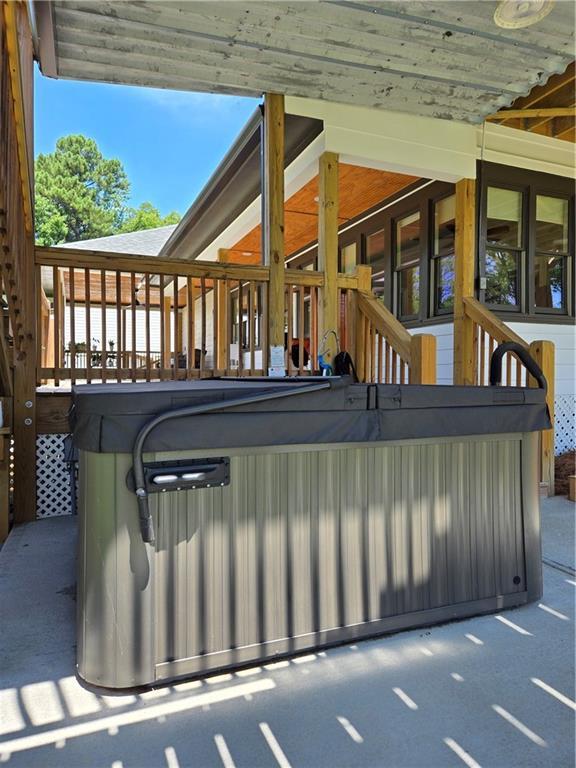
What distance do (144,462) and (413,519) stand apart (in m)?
1.14

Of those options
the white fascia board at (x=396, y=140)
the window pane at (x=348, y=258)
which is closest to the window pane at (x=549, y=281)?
the white fascia board at (x=396, y=140)

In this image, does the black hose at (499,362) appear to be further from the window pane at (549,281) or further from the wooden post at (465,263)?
the window pane at (549,281)

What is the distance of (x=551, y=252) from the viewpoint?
6.15 m

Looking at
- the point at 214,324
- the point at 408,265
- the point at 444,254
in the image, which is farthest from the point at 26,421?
the point at 408,265

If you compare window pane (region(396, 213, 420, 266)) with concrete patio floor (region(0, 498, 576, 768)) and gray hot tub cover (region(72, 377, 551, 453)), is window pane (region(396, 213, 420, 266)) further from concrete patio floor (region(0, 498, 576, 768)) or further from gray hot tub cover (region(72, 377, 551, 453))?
concrete patio floor (region(0, 498, 576, 768))

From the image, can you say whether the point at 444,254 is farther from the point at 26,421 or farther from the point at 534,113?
the point at 26,421

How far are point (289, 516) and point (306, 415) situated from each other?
0.39m

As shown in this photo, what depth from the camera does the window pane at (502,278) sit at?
5836 mm

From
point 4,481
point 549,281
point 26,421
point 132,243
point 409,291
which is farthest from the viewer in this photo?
point 132,243

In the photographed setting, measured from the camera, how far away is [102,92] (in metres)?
31.6

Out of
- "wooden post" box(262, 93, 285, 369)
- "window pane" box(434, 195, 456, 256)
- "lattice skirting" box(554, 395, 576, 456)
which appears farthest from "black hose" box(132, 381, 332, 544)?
"lattice skirting" box(554, 395, 576, 456)

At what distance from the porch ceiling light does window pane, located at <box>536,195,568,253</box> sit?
2952mm

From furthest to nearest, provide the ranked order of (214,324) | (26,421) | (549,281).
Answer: (549,281)
(214,324)
(26,421)

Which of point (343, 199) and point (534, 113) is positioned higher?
point (534, 113)
